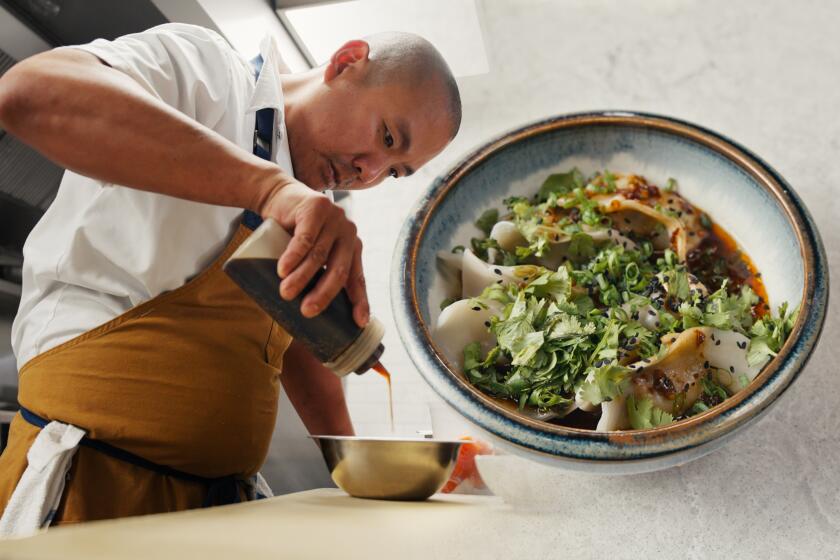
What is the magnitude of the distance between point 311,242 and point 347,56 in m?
0.47

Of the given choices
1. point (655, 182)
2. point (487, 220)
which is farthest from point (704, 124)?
point (487, 220)

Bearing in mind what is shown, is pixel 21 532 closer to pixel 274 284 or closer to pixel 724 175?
pixel 274 284

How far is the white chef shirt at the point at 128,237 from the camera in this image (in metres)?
0.66

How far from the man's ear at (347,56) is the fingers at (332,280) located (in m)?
0.43

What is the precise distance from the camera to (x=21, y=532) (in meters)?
0.60

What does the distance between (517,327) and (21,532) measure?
583 mm

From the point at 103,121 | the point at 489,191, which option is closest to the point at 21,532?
the point at 103,121

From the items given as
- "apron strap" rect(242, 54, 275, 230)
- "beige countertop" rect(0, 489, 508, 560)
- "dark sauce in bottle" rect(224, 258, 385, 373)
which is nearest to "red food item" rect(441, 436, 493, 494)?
"beige countertop" rect(0, 489, 508, 560)

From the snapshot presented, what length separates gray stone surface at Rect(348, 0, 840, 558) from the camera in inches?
22.6

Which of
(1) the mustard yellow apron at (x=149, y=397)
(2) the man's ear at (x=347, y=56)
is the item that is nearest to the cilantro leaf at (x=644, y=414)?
(1) the mustard yellow apron at (x=149, y=397)

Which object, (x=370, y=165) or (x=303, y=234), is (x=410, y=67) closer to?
(x=370, y=165)

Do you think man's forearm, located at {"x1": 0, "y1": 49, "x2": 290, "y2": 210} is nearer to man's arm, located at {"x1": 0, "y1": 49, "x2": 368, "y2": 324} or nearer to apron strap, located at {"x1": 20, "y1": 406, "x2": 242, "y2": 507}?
man's arm, located at {"x1": 0, "y1": 49, "x2": 368, "y2": 324}

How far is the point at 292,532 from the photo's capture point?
1.31 ft

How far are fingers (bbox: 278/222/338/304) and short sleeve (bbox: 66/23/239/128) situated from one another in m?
0.28
